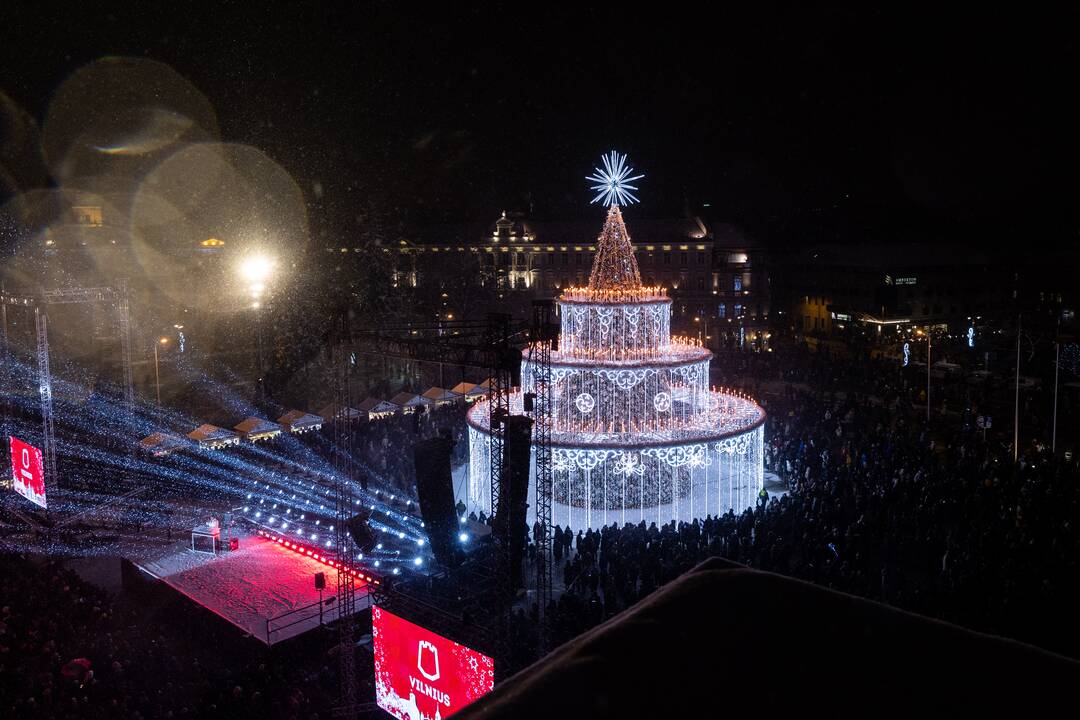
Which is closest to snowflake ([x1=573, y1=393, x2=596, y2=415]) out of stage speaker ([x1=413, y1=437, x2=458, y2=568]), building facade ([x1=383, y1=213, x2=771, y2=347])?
stage speaker ([x1=413, y1=437, x2=458, y2=568])

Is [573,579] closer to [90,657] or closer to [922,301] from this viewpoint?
[90,657]

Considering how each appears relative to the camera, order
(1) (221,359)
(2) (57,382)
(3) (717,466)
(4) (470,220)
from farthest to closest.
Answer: (4) (470,220), (1) (221,359), (2) (57,382), (3) (717,466)

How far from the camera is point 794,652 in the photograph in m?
1.90

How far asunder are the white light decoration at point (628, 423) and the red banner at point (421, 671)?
7845 mm

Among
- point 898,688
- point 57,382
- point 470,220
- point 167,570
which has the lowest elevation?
point 167,570

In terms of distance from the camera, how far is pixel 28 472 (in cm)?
2020

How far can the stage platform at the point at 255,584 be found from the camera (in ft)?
45.6

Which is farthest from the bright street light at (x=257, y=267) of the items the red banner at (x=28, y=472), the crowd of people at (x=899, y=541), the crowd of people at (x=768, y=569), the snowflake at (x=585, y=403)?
the crowd of people at (x=899, y=541)

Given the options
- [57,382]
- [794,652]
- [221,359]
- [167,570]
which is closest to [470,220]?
[221,359]

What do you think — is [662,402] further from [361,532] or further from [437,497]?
[361,532]

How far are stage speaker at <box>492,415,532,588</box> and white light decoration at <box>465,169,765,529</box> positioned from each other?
3.15 meters

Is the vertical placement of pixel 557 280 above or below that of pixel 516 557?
above

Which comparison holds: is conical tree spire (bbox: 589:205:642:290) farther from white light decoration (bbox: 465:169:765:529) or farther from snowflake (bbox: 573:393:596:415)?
snowflake (bbox: 573:393:596:415)

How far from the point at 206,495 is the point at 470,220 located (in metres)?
40.4
